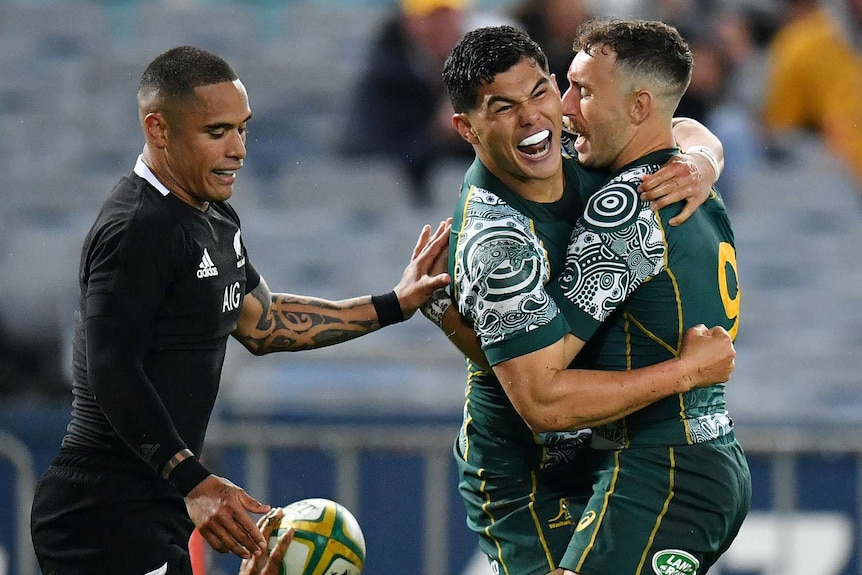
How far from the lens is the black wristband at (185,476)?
3.87 metres

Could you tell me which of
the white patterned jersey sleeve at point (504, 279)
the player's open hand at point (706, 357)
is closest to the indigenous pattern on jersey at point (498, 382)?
→ the white patterned jersey sleeve at point (504, 279)

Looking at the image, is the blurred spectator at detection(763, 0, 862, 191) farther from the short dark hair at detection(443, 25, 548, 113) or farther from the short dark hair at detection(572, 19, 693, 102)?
the short dark hair at detection(443, 25, 548, 113)

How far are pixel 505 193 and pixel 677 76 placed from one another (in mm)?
629

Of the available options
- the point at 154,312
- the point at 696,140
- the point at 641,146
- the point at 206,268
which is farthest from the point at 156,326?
the point at 696,140

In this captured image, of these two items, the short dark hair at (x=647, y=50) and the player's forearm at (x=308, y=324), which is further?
the player's forearm at (x=308, y=324)

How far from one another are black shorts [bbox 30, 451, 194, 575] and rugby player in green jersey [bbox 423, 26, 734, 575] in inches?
39.1

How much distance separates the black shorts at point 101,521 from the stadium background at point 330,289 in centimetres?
248

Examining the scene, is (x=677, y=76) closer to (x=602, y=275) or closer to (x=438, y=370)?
(x=602, y=275)

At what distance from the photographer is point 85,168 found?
420 inches

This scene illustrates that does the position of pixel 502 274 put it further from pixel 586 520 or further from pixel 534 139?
pixel 586 520

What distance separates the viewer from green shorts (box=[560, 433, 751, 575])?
3.95m

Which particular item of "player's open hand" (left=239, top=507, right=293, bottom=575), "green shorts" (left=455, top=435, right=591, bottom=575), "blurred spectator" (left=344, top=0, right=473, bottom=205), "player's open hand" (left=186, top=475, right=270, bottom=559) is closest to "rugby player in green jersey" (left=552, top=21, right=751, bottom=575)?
"green shorts" (left=455, top=435, right=591, bottom=575)

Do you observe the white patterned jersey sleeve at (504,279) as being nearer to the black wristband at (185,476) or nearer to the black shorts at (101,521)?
the black wristband at (185,476)

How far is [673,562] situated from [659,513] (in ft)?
0.47
